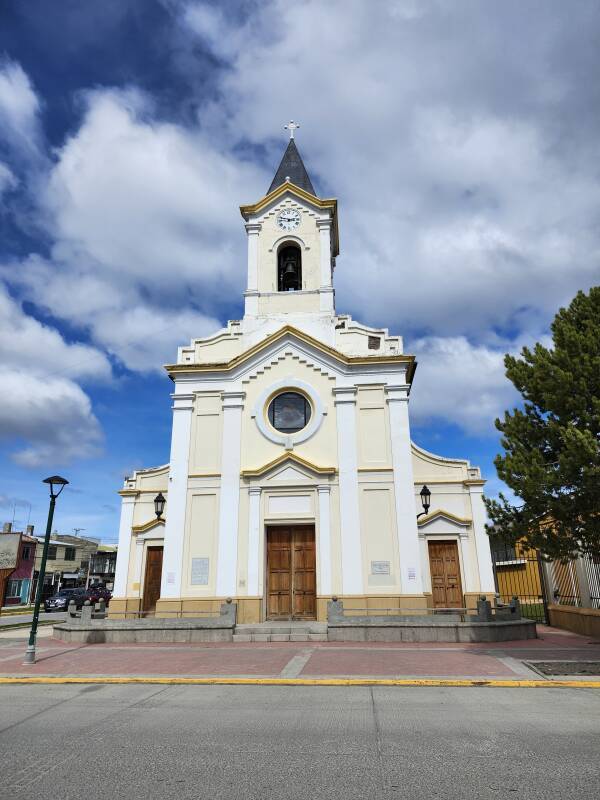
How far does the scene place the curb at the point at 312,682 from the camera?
8992 mm

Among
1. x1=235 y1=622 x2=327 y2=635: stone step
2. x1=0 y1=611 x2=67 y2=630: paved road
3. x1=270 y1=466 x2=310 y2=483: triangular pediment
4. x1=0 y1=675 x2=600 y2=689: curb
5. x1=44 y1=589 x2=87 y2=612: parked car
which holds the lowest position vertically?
x1=0 y1=675 x2=600 y2=689: curb

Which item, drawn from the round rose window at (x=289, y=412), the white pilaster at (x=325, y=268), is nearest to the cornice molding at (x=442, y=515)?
the round rose window at (x=289, y=412)

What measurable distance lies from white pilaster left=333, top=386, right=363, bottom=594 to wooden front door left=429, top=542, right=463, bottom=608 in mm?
3163

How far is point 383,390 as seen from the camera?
1933 centimetres

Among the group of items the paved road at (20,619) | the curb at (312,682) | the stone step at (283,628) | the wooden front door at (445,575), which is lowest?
the curb at (312,682)

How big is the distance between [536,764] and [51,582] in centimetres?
6352

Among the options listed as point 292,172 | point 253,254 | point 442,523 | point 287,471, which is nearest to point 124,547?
point 287,471

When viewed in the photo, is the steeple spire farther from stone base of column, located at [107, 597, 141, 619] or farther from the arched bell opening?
stone base of column, located at [107, 597, 141, 619]

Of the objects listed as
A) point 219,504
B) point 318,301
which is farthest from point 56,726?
point 318,301

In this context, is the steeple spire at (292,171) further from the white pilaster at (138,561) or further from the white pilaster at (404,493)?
the white pilaster at (138,561)

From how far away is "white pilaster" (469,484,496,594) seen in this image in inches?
718

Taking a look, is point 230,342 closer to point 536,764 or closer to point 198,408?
point 198,408

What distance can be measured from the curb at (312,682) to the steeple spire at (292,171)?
66.3ft

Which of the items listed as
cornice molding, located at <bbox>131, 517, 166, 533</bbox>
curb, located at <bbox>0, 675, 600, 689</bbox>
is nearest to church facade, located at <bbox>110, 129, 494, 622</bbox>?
cornice molding, located at <bbox>131, 517, 166, 533</bbox>
